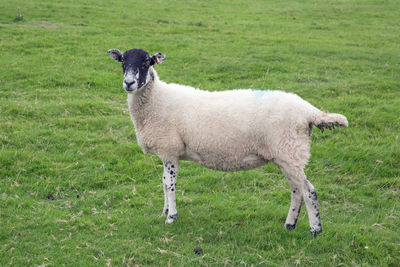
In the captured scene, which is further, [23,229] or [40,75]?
[40,75]

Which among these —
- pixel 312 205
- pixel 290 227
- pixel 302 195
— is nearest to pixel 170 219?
pixel 290 227

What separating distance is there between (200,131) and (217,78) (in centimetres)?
761

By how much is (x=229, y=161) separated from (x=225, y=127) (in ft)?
1.73

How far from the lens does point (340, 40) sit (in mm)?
19328

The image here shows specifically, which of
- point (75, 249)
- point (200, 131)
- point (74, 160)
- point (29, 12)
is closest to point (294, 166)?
point (200, 131)

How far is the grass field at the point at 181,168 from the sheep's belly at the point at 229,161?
2.93ft

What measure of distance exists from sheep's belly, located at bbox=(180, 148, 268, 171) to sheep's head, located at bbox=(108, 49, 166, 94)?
4.25 ft

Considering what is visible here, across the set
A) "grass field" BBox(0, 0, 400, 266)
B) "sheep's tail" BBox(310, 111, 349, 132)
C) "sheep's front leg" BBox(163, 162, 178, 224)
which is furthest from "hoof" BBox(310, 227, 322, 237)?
"sheep's front leg" BBox(163, 162, 178, 224)

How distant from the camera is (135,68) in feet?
20.4

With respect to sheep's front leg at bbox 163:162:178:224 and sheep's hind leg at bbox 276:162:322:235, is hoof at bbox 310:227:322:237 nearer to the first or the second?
sheep's hind leg at bbox 276:162:322:235

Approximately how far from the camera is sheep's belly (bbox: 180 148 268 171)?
6.09 meters

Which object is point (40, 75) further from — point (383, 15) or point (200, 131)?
point (383, 15)

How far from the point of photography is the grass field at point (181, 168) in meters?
5.70

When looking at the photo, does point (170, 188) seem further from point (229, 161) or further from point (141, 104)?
point (141, 104)
